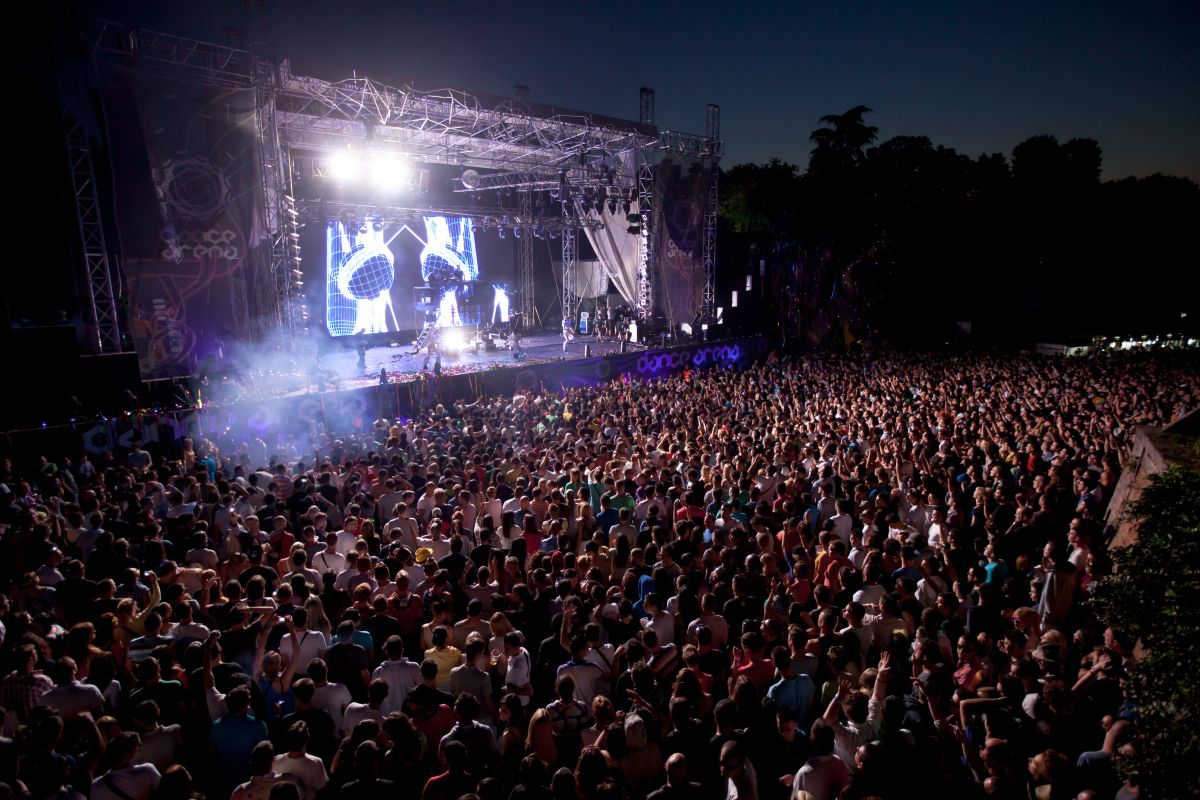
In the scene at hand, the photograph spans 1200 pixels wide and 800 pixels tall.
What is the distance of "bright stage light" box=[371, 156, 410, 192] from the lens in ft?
63.4

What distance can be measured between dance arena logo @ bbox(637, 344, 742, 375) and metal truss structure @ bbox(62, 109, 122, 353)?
1286 centimetres

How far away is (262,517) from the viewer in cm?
698

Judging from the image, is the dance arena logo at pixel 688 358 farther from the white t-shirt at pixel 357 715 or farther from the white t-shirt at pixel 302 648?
the white t-shirt at pixel 357 715

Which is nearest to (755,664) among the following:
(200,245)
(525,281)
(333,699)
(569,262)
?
(333,699)

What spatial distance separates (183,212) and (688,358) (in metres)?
14.1

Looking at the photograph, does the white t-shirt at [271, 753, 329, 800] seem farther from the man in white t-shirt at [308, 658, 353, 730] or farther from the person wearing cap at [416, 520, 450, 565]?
the person wearing cap at [416, 520, 450, 565]

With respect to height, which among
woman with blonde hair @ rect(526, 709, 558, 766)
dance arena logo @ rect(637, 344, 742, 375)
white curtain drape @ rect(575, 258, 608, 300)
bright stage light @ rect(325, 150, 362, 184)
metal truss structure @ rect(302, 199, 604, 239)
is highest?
bright stage light @ rect(325, 150, 362, 184)

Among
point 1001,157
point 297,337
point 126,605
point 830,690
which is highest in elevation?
point 1001,157

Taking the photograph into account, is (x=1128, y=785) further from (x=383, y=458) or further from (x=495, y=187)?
(x=495, y=187)

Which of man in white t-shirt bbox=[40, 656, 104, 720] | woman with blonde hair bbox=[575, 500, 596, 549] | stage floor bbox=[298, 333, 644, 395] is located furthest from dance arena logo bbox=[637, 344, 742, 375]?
man in white t-shirt bbox=[40, 656, 104, 720]

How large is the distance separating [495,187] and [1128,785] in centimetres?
2178

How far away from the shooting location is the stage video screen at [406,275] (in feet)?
72.5

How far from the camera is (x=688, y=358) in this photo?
21.5 m

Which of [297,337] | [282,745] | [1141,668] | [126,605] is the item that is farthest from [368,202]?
[1141,668]
